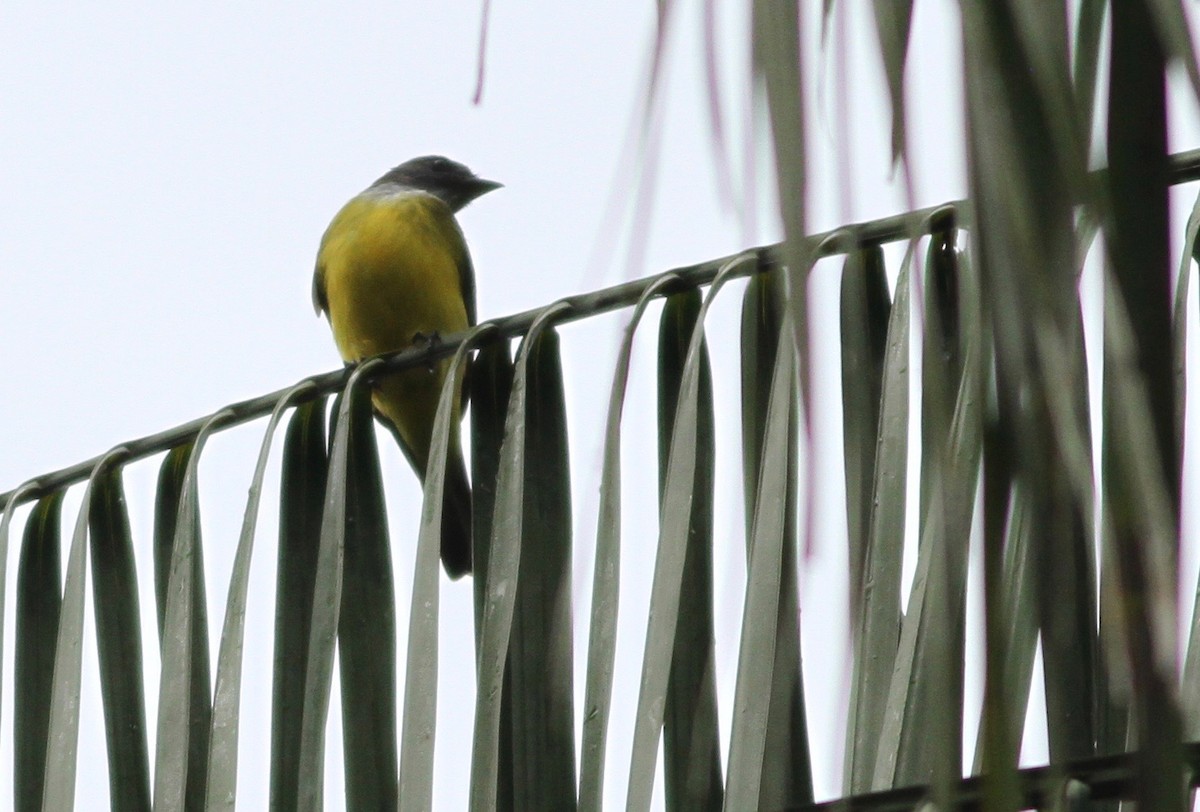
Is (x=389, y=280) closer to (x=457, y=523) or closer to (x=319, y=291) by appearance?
(x=319, y=291)

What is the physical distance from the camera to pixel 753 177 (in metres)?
0.61

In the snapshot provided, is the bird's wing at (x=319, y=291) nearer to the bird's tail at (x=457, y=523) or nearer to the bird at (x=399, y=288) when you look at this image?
the bird at (x=399, y=288)

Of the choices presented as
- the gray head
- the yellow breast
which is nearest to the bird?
the yellow breast

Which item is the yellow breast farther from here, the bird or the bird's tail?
the bird's tail

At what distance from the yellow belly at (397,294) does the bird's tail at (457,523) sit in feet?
1.88

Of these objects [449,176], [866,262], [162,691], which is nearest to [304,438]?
[162,691]

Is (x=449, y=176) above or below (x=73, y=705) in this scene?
above

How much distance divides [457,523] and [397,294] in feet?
3.72

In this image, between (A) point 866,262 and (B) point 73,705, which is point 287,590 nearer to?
(B) point 73,705

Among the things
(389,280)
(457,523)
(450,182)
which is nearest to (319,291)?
(389,280)

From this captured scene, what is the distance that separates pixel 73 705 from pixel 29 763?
0.80 ft

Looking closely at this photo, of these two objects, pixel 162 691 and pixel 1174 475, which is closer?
pixel 1174 475

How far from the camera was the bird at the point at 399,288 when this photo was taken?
5.53m

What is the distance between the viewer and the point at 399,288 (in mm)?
5516
